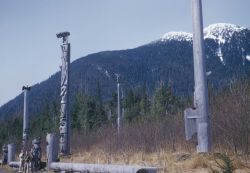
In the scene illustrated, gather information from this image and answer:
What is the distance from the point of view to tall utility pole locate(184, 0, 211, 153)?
10461 mm

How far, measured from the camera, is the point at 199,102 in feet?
35.5

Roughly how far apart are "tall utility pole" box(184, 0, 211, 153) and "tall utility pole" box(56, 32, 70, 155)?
11230 mm

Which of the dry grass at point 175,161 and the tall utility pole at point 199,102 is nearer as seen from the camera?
the dry grass at point 175,161

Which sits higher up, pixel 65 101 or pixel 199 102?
pixel 65 101

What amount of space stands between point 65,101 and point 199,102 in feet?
39.4

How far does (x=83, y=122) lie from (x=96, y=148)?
51241mm

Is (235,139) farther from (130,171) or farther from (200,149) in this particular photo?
(130,171)

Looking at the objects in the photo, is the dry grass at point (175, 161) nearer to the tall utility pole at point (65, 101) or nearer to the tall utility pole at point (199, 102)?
the tall utility pole at point (199, 102)

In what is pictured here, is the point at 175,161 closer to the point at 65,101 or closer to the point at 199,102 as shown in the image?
the point at 199,102

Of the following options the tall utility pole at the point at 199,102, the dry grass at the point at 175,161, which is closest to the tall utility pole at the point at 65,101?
the dry grass at the point at 175,161

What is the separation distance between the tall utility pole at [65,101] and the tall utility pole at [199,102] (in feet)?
36.8

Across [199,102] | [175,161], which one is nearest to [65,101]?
[175,161]

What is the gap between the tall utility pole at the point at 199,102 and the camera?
1046 cm

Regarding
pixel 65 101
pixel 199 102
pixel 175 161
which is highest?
pixel 65 101
